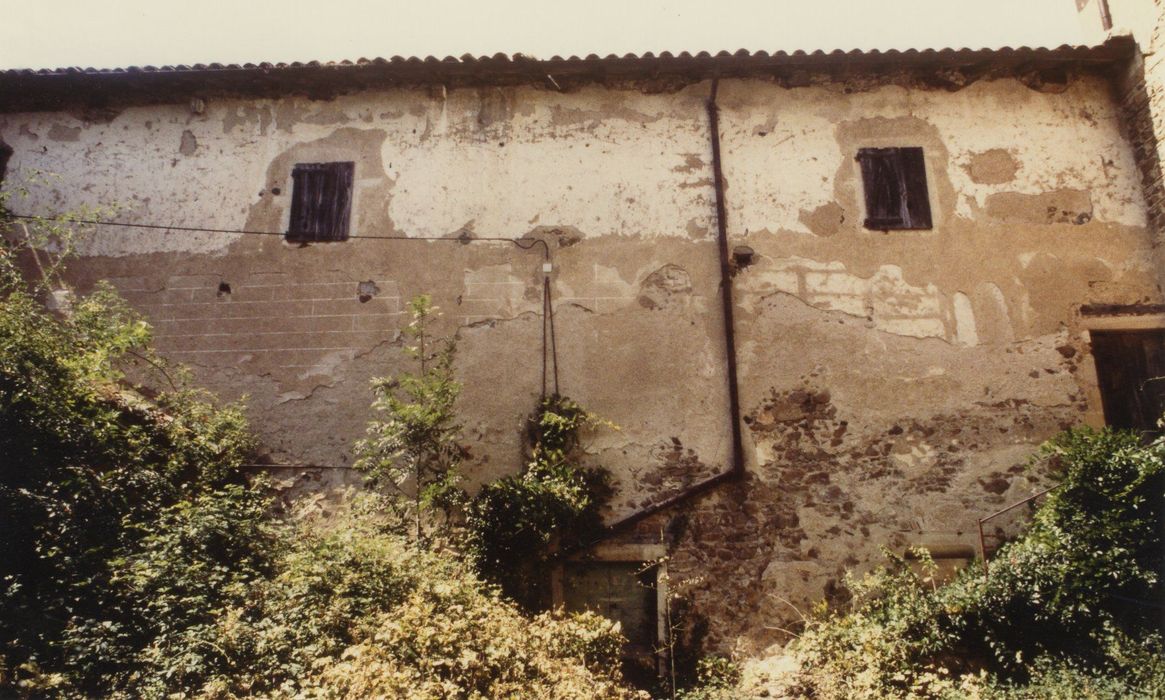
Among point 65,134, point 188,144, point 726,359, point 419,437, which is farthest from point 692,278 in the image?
point 65,134

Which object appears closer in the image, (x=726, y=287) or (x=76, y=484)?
(x=76, y=484)

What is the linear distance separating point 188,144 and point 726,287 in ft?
23.4

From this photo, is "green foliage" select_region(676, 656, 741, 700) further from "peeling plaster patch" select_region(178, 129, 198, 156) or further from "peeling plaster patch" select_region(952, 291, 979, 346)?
"peeling plaster patch" select_region(178, 129, 198, 156)

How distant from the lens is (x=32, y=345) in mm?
5633

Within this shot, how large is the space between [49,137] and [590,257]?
24.3 feet

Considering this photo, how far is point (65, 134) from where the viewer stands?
8461mm

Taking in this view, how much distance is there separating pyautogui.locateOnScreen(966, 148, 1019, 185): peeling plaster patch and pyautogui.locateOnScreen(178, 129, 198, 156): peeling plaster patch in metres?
9.78

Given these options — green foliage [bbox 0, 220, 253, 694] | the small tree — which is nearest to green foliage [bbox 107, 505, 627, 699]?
green foliage [bbox 0, 220, 253, 694]

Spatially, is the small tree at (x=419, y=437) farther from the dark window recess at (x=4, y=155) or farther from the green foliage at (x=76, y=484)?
the dark window recess at (x=4, y=155)

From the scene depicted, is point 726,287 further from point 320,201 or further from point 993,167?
point 320,201

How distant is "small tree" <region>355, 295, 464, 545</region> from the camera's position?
634 centimetres

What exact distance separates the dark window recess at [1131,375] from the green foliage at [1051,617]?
1705 millimetres

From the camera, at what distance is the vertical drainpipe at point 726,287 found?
7.08 m

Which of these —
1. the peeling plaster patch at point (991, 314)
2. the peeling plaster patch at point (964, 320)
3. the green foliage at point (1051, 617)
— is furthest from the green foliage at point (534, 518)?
the peeling plaster patch at point (991, 314)
